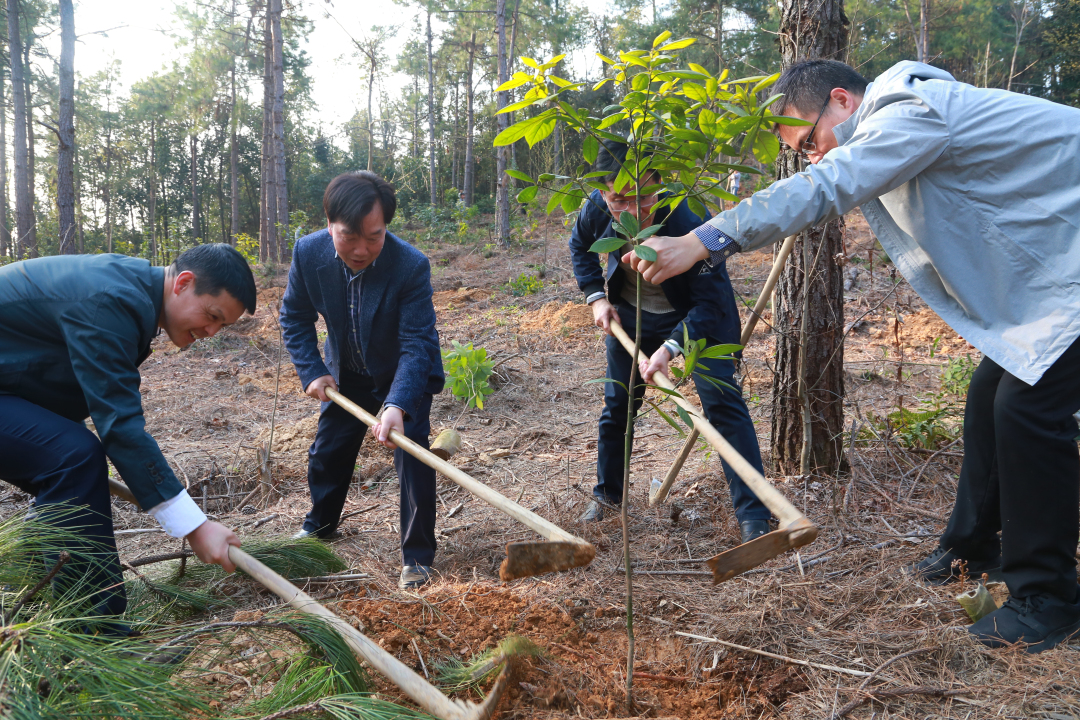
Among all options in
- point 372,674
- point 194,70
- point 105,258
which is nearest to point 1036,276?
point 372,674

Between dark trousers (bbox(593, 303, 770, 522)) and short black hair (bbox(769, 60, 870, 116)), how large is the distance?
3.13 feet

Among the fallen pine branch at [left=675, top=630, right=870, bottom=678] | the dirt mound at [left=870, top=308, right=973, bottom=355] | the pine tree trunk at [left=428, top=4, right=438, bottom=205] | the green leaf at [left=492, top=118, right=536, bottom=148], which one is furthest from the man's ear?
the pine tree trunk at [left=428, top=4, right=438, bottom=205]

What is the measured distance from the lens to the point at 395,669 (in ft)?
5.32

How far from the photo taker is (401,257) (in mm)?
2715

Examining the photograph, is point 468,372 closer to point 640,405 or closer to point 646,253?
point 640,405

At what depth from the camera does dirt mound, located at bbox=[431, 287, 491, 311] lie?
964cm

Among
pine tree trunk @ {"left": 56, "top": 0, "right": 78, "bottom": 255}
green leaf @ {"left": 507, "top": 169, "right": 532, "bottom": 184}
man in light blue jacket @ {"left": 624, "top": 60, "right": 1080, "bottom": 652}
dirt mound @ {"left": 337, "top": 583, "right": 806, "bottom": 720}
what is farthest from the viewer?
pine tree trunk @ {"left": 56, "top": 0, "right": 78, "bottom": 255}

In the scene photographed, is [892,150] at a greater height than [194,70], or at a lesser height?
lesser

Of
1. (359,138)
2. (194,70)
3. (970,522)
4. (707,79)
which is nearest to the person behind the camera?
(707,79)

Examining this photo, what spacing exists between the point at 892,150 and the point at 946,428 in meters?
2.33

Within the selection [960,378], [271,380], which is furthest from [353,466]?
[271,380]

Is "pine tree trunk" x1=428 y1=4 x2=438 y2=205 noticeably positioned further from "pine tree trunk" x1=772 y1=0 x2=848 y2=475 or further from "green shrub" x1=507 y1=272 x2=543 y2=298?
"pine tree trunk" x1=772 y1=0 x2=848 y2=475

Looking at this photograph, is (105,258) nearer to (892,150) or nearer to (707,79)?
(707,79)

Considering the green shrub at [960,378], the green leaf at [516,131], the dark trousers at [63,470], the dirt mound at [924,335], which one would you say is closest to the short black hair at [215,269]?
the dark trousers at [63,470]
